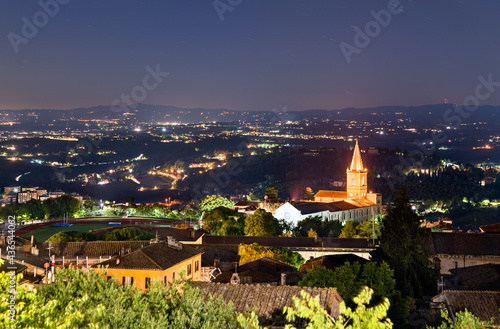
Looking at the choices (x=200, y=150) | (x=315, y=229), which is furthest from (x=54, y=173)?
(x=315, y=229)

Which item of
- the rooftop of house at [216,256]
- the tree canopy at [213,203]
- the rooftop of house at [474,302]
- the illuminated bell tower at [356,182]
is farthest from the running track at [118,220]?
the rooftop of house at [474,302]

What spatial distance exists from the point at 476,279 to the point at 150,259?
15.3 meters

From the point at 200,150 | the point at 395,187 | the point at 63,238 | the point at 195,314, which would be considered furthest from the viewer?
the point at 200,150

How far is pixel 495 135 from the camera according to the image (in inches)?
7377

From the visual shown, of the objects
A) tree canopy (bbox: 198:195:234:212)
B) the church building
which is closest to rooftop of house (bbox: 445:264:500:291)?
the church building

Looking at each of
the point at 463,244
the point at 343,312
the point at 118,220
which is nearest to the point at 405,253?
the point at 463,244

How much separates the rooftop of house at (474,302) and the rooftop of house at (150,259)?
868 centimetres

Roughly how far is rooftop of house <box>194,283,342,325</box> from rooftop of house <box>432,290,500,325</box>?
668 cm

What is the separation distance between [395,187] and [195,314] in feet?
345

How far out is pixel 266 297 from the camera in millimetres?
15047

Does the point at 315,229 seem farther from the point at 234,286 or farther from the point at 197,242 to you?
the point at 234,286

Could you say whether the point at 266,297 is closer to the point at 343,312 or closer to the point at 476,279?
the point at 343,312

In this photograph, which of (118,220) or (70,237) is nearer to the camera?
(70,237)

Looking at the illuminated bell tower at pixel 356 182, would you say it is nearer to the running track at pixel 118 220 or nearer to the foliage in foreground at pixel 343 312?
the running track at pixel 118 220
